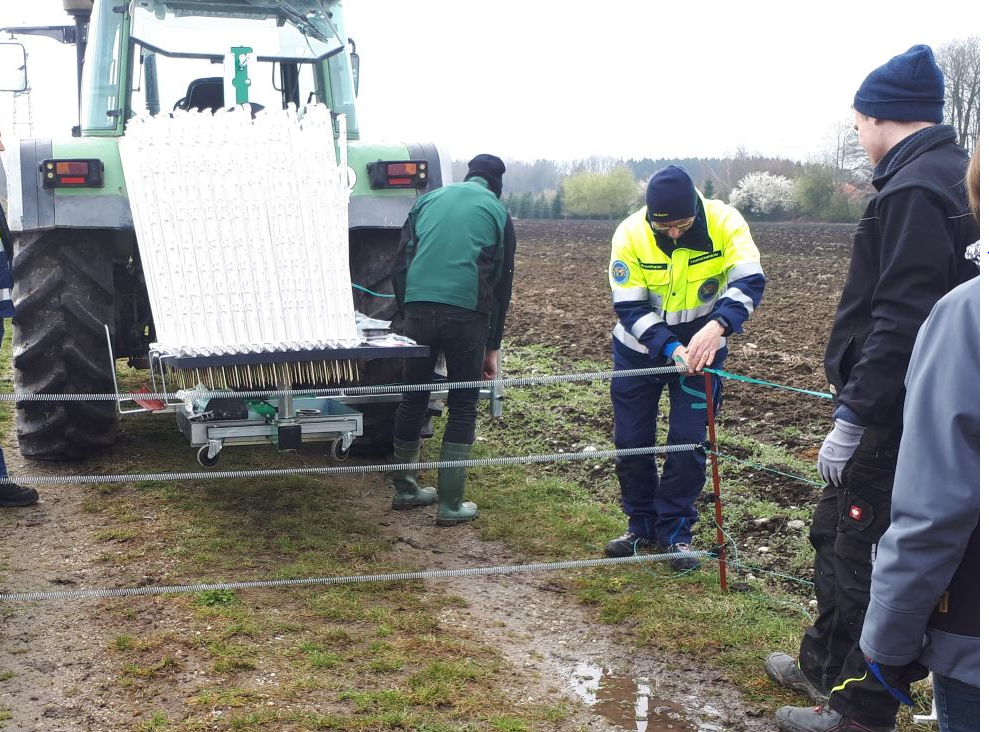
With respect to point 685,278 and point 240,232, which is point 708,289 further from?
point 240,232

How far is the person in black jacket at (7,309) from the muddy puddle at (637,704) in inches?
120

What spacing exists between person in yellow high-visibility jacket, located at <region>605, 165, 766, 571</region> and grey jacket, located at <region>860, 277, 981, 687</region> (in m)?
2.42

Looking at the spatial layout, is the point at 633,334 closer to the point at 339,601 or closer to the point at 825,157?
the point at 339,601

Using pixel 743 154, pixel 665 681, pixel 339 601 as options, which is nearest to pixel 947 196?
pixel 665 681

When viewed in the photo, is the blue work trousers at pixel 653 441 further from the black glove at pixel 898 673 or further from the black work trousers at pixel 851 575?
the black glove at pixel 898 673

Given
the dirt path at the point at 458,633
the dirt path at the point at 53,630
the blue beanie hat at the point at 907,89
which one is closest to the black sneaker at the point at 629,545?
the dirt path at the point at 458,633

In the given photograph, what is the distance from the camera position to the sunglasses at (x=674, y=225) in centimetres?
439

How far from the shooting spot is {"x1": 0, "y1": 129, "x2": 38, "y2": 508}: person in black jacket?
5.19 meters

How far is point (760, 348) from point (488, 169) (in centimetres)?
523

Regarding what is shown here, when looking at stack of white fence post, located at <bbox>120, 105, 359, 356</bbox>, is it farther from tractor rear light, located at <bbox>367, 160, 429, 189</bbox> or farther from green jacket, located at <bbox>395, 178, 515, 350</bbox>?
tractor rear light, located at <bbox>367, 160, 429, 189</bbox>

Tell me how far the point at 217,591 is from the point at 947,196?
2.90 meters

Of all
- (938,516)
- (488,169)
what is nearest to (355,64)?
(488,169)

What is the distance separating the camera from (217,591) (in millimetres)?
4270

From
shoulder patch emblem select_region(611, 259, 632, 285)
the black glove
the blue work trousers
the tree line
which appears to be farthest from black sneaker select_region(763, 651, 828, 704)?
the tree line
